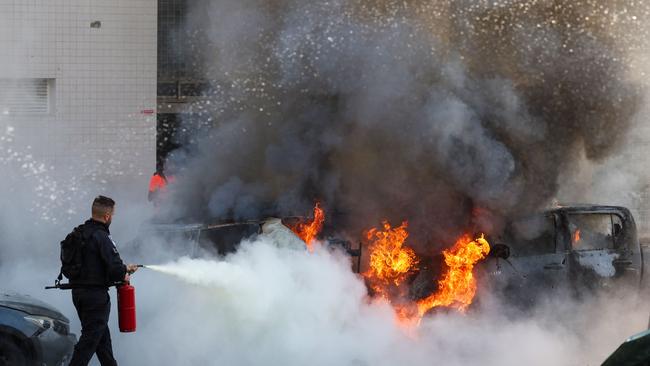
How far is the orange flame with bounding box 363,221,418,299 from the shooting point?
24.7 feet

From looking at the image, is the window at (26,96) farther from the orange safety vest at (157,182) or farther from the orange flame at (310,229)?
the orange flame at (310,229)

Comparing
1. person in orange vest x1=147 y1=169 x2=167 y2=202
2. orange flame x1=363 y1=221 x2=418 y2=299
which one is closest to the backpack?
orange flame x1=363 y1=221 x2=418 y2=299

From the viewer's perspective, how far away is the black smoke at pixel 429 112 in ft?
26.4

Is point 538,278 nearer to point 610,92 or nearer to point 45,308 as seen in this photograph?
point 610,92

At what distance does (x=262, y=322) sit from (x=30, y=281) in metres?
2.90

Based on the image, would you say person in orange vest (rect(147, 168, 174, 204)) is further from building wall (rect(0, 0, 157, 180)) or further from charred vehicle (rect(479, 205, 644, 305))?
charred vehicle (rect(479, 205, 644, 305))

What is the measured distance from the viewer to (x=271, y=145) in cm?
874

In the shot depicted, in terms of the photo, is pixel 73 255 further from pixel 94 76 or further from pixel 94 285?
pixel 94 76

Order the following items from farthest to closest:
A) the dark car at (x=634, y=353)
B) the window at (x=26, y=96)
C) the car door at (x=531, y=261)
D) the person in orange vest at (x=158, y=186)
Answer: the window at (x=26, y=96)
the person in orange vest at (x=158, y=186)
the car door at (x=531, y=261)
the dark car at (x=634, y=353)

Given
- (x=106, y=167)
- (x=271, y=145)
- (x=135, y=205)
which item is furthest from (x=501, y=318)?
(x=106, y=167)

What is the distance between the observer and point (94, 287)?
6141 millimetres

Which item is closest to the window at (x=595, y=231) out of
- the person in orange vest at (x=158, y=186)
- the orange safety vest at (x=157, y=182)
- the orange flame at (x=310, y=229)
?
the orange flame at (x=310, y=229)

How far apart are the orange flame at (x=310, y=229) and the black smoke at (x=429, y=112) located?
4.5 inches

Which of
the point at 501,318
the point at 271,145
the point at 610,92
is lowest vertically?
the point at 501,318
